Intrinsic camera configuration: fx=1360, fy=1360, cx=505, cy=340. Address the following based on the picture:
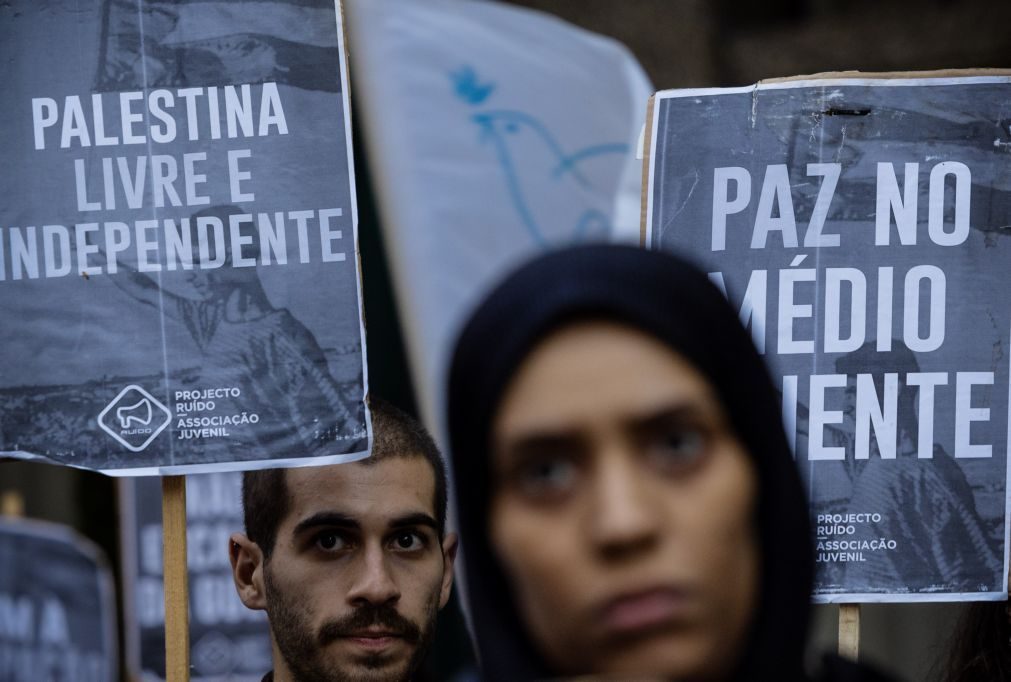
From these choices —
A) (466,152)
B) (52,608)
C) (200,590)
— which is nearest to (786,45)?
(466,152)

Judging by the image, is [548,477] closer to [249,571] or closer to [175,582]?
[175,582]

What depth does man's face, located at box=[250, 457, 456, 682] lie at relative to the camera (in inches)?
A: 117

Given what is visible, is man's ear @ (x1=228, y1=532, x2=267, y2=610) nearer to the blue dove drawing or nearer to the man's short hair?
the man's short hair

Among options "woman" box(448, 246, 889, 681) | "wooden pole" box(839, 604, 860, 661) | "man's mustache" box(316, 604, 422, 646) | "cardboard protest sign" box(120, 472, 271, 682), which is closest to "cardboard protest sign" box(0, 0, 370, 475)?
"man's mustache" box(316, 604, 422, 646)

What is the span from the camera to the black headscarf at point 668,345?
155 cm

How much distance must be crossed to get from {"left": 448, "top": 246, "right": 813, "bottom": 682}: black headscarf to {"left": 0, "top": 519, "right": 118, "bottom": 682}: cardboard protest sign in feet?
15.7

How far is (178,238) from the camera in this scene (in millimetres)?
3025

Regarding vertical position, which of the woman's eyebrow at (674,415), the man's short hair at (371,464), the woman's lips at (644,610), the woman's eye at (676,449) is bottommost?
the man's short hair at (371,464)

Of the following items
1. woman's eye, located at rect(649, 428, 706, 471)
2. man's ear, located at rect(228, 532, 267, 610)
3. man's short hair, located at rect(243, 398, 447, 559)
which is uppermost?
woman's eye, located at rect(649, 428, 706, 471)

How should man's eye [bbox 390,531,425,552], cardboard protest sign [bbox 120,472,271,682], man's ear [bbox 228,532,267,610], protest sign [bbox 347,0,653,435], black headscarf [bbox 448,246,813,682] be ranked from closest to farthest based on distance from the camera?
black headscarf [bbox 448,246,813,682] → man's eye [bbox 390,531,425,552] → man's ear [bbox 228,532,267,610] → protest sign [bbox 347,0,653,435] → cardboard protest sign [bbox 120,472,271,682]

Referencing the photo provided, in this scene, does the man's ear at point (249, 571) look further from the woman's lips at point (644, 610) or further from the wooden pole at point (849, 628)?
the woman's lips at point (644, 610)

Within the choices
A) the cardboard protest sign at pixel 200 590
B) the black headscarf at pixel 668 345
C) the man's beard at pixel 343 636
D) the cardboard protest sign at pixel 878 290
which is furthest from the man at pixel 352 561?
the cardboard protest sign at pixel 200 590

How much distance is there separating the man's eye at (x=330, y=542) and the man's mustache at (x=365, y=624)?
17 cm

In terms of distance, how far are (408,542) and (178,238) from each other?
2.81 ft
